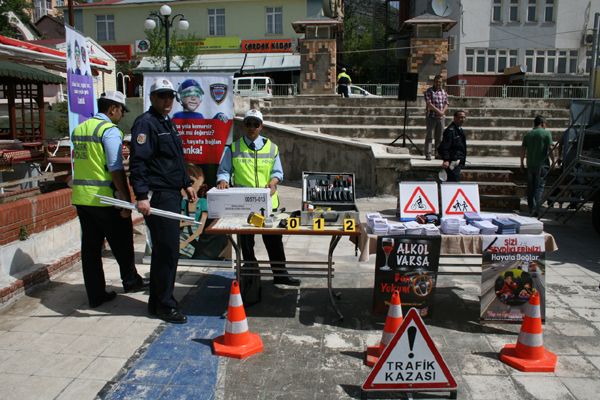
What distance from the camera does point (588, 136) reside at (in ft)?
29.9

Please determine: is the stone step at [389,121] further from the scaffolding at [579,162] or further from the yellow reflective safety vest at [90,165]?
the yellow reflective safety vest at [90,165]

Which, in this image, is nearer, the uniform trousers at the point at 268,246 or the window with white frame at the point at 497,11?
the uniform trousers at the point at 268,246

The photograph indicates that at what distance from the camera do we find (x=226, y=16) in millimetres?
38906

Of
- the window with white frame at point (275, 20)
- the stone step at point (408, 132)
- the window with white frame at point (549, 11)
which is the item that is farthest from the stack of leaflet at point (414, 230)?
the window with white frame at point (275, 20)

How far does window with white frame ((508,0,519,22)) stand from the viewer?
32594 millimetres

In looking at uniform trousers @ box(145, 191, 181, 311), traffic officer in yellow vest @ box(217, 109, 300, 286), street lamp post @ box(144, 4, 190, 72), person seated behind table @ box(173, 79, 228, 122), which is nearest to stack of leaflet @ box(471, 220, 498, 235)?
traffic officer in yellow vest @ box(217, 109, 300, 286)

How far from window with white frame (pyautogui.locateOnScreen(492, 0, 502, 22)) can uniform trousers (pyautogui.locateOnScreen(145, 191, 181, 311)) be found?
32635 millimetres

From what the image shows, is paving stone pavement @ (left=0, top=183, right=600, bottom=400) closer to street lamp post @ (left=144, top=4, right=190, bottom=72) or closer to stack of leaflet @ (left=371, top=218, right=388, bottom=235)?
stack of leaflet @ (left=371, top=218, right=388, bottom=235)

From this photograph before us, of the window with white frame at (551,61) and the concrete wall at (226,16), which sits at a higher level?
the concrete wall at (226,16)

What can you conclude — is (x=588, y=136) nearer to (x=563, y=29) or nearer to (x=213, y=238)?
(x=213, y=238)

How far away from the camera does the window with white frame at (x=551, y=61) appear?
32.9m

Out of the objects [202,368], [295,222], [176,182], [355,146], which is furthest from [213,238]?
[355,146]

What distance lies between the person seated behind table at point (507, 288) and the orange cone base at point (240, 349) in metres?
2.20

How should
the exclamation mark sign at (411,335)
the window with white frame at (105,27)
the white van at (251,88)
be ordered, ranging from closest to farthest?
the exclamation mark sign at (411,335) → the white van at (251,88) → the window with white frame at (105,27)
